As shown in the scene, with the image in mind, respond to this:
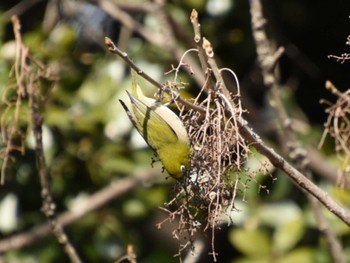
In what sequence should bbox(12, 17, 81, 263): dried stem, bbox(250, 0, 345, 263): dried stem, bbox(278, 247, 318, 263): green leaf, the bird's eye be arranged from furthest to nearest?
bbox(278, 247, 318, 263): green leaf → bbox(250, 0, 345, 263): dried stem → bbox(12, 17, 81, 263): dried stem → the bird's eye

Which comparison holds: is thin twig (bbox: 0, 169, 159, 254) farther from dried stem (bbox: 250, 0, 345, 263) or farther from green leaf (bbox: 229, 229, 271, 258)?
dried stem (bbox: 250, 0, 345, 263)

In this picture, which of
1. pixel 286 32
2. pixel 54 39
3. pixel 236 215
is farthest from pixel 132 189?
pixel 286 32

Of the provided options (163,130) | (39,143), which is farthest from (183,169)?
(39,143)

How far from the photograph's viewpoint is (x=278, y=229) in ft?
11.3

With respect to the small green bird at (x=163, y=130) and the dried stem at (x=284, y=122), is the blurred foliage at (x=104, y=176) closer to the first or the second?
the dried stem at (x=284, y=122)

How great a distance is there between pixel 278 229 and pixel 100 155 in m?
0.77

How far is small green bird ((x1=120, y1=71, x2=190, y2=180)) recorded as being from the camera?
1.83 metres

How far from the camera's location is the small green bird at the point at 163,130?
6.02ft

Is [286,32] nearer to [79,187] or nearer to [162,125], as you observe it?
[79,187]

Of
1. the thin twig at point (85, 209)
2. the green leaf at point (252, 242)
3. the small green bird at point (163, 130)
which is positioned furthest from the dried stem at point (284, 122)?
the thin twig at point (85, 209)

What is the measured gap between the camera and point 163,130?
A: 194cm

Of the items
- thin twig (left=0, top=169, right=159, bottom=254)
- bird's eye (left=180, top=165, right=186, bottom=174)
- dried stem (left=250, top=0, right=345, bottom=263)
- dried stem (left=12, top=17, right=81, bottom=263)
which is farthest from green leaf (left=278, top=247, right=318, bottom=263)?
bird's eye (left=180, top=165, right=186, bottom=174)

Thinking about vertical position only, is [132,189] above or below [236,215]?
above

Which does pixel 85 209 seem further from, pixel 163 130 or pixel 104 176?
pixel 163 130
